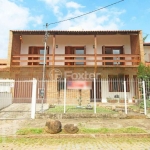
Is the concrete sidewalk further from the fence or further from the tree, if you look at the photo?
the fence

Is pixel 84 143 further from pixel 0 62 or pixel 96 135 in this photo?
pixel 0 62

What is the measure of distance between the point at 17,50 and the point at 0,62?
2.13 metres

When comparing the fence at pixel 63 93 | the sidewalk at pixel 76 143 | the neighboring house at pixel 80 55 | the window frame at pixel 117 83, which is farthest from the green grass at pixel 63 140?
the neighboring house at pixel 80 55

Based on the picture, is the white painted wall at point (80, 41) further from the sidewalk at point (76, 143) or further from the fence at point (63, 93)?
the sidewalk at point (76, 143)

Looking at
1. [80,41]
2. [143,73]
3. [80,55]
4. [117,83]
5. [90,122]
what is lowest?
[90,122]

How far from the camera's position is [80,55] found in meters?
16.7

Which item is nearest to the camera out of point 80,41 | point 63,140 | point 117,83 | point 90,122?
point 63,140

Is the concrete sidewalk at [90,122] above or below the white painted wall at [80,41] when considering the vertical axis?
below

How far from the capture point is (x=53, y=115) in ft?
33.4

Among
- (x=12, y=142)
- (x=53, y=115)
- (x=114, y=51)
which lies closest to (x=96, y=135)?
(x=12, y=142)

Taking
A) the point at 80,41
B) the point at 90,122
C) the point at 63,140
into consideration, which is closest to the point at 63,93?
the point at 80,41

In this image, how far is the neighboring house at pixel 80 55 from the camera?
16594mm

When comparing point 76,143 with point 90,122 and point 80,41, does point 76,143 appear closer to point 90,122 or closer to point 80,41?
point 90,122

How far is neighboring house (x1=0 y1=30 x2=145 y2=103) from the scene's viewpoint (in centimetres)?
1659
